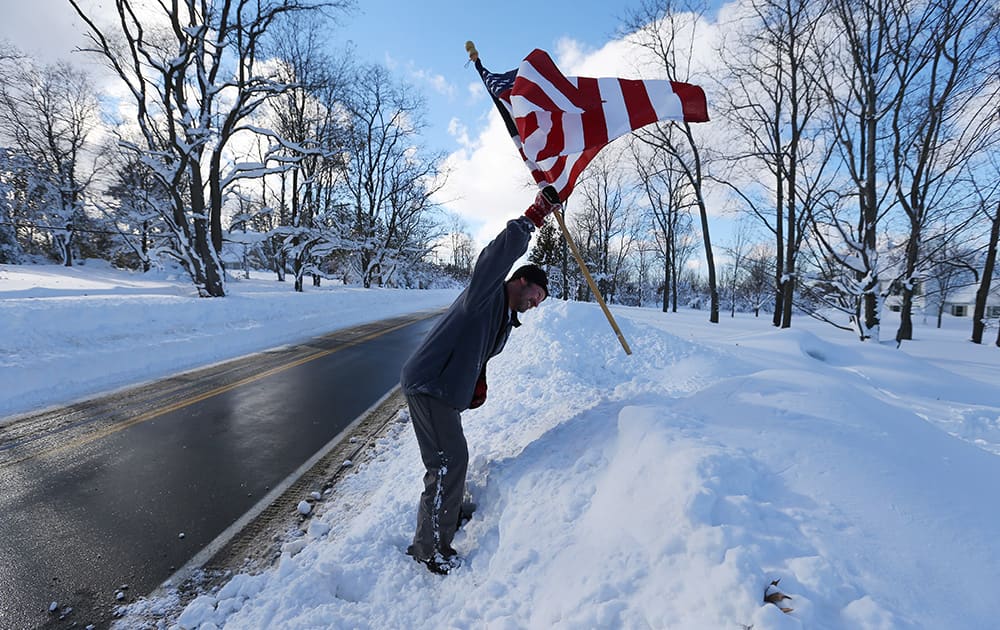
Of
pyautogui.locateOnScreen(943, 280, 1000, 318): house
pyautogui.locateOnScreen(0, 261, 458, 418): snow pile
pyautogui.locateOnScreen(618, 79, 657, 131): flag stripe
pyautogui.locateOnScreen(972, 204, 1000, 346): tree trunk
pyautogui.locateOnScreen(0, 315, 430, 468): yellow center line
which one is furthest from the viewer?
pyautogui.locateOnScreen(943, 280, 1000, 318): house

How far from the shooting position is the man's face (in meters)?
2.74

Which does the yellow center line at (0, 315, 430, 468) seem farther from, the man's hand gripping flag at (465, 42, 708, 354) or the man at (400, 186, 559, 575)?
the man's hand gripping flag at (465, 42, 708, 354)

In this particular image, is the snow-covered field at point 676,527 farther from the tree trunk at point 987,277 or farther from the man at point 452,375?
the tree trunk at point 987,277

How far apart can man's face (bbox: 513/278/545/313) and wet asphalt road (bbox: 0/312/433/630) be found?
2.74 meters

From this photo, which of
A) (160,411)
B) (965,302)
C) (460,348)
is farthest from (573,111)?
(965,302)

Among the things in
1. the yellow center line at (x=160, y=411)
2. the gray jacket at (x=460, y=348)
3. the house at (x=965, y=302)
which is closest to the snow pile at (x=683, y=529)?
the gray jacket at (x=460, y=348)

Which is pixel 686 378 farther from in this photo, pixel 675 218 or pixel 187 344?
pixel 675 218

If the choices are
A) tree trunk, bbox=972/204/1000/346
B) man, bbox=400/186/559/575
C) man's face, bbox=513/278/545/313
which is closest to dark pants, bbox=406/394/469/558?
man, bbox=400/186/559/575

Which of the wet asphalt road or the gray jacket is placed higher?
the gray jacket

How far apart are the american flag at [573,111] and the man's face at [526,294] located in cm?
188

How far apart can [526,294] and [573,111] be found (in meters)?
2.70

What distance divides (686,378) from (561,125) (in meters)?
3.57

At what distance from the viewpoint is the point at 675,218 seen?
31.8 m

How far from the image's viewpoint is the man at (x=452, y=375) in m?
2.57
